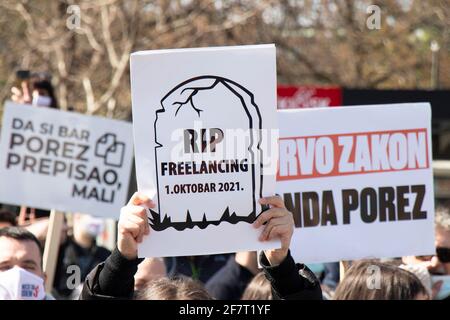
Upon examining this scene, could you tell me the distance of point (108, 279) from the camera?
2.78 meters

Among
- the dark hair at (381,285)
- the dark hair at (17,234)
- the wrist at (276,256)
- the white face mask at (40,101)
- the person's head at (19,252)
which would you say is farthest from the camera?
the white face mask at (40,101)

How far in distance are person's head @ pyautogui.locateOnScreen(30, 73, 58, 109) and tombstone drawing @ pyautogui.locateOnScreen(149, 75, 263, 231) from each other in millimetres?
3501

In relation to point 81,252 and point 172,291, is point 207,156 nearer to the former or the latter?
point 172,291

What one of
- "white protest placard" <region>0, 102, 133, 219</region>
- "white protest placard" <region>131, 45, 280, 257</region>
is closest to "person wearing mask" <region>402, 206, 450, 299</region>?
"white protest placard" <region>0, 102, 133, 219</region>

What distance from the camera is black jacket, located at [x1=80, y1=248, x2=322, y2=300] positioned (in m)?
2.77

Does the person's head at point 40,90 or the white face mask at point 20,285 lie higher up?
the person's head at point 40,90

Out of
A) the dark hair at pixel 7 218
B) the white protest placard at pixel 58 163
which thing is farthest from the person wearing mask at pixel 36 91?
the dark hair at pixel 7 218

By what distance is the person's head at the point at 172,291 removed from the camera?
3309 millimetres

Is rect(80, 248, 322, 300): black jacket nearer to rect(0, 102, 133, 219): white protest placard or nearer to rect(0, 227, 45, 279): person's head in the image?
rect(0, 227, 45, 279): person's head

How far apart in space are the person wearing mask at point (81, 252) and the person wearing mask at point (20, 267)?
2.19 meters

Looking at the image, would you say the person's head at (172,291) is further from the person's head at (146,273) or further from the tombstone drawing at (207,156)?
the person's head at (146,273)

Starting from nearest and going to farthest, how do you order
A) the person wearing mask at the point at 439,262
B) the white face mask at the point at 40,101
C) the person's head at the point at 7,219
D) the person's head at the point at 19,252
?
the person's head at the point at 19,252 < the person wearing mask at the point at 439,262 < the person's head at the point at 7,219 < the white face mask at the point at 40,101

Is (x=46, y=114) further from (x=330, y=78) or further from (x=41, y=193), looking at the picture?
(x=330, y=78)
